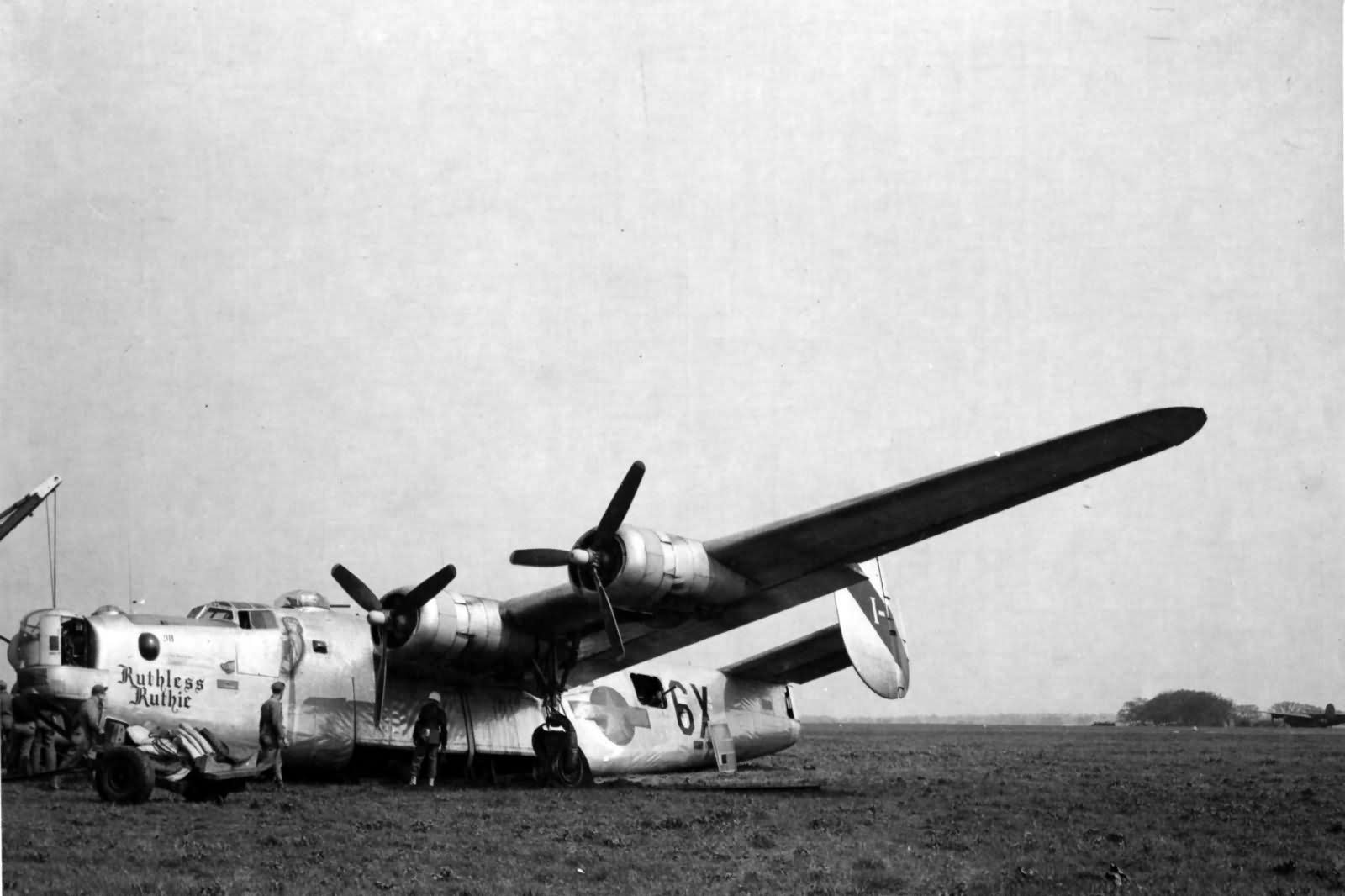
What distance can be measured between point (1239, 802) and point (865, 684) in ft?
14.3

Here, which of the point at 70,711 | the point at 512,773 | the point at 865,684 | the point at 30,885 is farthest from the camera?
the point at 512,773

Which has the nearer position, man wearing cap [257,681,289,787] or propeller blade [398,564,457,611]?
man wearing cap [257,681,289,787]

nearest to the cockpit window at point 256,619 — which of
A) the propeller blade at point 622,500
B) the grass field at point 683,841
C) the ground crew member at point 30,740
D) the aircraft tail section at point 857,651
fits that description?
the grass field at point 683,841

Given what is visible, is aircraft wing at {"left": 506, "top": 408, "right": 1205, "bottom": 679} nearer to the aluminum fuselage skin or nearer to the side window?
the aluminum fuselage skin

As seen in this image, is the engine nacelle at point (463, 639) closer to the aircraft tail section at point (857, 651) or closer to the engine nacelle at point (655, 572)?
the engine nacelle at point (655, 572)

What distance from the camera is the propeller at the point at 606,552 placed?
13.5 meters

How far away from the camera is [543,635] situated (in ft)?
51.0

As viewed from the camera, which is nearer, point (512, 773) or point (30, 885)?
point (30, 885)

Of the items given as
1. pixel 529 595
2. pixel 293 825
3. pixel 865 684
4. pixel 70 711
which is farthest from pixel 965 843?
pixel 70 711

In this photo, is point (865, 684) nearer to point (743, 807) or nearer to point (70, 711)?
point (743, 807)

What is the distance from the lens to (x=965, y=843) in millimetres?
10000

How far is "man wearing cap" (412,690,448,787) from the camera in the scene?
14.7 m

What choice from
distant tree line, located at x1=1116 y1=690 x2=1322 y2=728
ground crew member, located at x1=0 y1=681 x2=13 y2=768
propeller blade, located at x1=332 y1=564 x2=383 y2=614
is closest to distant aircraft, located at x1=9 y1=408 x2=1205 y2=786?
propeller blade, located at x1=332 y1=564 x2=383 y2=614

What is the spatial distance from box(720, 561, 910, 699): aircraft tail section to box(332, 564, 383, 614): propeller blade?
5833 millimetres
